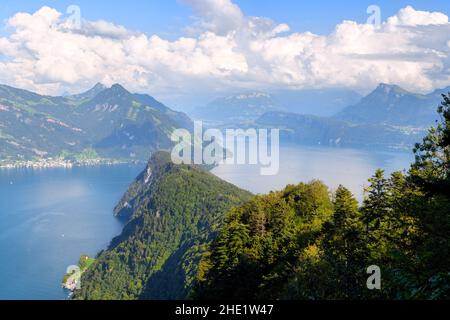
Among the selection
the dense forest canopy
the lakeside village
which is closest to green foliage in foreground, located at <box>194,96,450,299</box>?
the dense forest canopy

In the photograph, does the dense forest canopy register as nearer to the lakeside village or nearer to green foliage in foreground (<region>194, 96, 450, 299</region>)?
green foliage in foreground (<region>194, 96, 450, 299</region>)

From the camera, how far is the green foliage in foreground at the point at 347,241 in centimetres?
2048

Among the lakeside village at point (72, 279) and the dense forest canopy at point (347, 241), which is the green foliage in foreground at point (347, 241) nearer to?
the dense forest canopy at point (347, 241)

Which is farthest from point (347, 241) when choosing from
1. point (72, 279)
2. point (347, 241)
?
point (72, 279)

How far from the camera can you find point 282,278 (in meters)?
42.4

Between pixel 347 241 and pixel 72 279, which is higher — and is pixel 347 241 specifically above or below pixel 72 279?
above

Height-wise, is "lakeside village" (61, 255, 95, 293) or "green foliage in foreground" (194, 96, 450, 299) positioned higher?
"green foliage in foreground" (194, 96, 450, 299)

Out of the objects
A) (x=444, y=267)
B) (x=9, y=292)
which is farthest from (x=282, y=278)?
(x=9, y=292)

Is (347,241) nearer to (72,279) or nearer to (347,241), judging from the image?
(347,241)

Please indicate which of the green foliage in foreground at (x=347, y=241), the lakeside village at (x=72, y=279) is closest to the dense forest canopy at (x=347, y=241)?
the green foliage in foreground at (x=347, y=241)

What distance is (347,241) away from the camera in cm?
3659

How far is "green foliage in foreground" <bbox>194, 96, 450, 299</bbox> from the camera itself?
67.2 ft
